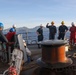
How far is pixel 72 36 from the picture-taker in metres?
20.7

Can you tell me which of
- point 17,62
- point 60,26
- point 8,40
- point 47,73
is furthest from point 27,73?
point 60,26

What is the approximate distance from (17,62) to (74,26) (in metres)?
10.00

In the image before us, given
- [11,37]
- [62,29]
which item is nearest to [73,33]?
[62,29]

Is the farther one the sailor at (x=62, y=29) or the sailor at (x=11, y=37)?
the sailor at (x=62, y=29)

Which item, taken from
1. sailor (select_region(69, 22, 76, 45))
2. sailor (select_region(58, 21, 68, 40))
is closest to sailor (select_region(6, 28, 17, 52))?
sailor (select_region(58, 21, 68, 40))

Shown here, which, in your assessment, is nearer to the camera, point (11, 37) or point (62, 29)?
point (11, 37)

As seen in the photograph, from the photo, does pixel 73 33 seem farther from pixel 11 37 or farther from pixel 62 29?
pixel 11 37

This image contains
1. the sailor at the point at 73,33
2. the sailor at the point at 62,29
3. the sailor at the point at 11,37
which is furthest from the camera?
the sailor at the point at 73,33

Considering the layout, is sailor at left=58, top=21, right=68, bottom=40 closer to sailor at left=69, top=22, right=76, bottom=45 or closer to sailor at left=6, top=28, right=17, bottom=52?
sailor at left=69, top=22, right=76, bottom=45

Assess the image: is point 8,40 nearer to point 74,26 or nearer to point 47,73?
point 47,73

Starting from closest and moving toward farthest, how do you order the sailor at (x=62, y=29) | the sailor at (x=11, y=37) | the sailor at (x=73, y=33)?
the sailor at (x=11, y=37) → the sailor at (x=62, y=29) → the sailor at (x=73, y=33)

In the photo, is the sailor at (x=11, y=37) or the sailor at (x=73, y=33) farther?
the sailor at (x=73, y=33)

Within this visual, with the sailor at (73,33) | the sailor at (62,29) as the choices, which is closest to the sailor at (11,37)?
the sailor at (62,29)

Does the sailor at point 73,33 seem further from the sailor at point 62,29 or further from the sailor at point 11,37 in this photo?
the sailor at point 11,37
